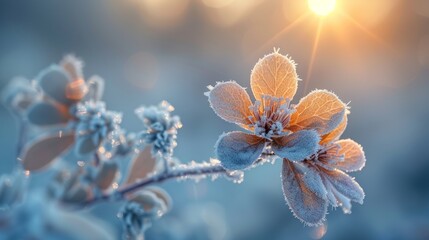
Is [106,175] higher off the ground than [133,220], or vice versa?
[106,175]

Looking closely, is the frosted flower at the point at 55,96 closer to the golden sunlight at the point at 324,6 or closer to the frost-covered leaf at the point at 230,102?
the frost-covered leaf at the point at 230,102

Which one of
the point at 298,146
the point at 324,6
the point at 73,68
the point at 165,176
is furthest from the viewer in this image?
the point at 324,6

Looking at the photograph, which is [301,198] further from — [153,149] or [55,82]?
[55,82]

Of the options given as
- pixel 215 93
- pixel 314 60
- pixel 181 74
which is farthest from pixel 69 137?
pixel 181 74

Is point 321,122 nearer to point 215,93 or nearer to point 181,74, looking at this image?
point 215,93

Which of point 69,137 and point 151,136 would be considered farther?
point 69,137

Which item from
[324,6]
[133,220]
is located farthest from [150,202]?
[324,6]

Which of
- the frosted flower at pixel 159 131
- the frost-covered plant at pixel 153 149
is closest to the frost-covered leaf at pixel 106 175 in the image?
the frost-covered plant at pixel 153 149
